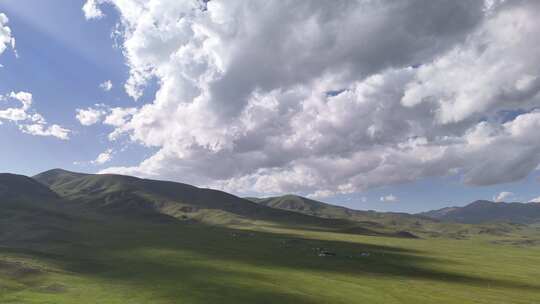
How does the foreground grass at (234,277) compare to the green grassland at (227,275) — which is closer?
the foreground grass at (234,277)

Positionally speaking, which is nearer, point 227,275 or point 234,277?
point 234,277

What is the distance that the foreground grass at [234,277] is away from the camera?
221ft

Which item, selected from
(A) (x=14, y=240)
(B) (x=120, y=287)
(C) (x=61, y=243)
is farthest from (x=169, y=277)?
(A) (x=14, y=240)

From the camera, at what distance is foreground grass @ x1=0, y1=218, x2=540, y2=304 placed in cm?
6725

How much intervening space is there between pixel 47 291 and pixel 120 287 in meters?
11.2

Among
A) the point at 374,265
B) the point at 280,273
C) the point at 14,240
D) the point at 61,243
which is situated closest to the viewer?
the point at 280,273

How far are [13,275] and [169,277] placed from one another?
2760cm

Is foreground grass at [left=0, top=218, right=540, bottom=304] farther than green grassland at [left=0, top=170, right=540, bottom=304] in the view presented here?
No

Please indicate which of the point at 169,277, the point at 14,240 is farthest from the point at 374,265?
the point at 14,240

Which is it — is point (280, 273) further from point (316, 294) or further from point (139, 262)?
point (139, 262)

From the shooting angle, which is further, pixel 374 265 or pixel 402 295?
pixel 374 265

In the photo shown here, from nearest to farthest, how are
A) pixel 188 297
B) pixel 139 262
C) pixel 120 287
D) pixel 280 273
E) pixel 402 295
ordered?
pixel 188 297, pixel 120 287, pixel 402 295, pixel 280 273, pixel 139 262

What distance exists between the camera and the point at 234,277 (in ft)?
281

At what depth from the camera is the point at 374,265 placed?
124 meters
